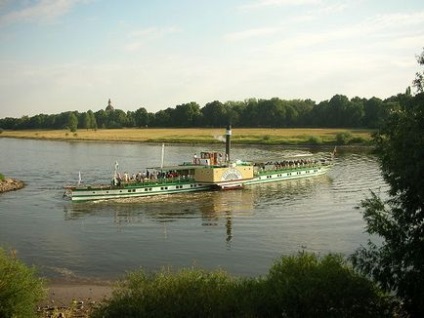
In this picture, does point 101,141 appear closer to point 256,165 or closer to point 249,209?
point 256,165

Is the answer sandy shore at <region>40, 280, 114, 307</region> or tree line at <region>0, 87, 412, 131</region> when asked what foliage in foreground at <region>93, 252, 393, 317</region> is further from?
tree line at <region>0, 87, 412, 131</region>

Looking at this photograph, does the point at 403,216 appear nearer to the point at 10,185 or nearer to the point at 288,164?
the point at 10,185

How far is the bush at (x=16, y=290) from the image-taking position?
55.3 ft

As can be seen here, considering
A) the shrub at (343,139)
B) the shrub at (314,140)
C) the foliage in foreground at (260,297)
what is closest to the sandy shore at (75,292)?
the foliage in foreground at (260,297)

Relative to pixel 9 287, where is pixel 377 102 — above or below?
above

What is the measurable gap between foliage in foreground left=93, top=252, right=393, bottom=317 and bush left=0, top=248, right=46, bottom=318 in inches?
104

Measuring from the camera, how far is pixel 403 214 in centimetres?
1777

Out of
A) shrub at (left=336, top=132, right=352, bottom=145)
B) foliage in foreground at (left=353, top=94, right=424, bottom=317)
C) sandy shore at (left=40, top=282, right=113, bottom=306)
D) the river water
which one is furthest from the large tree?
shrub at (left=336, top=132, right=352, bottom=145)

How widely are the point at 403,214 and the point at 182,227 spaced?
22355mm

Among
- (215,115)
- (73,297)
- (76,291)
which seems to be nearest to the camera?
(73,297)

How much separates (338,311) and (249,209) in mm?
29119

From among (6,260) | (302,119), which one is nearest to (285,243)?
(6,260)

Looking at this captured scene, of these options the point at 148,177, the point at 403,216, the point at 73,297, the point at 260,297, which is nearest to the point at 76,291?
the point at 73,297

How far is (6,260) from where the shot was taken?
18.3 metres
